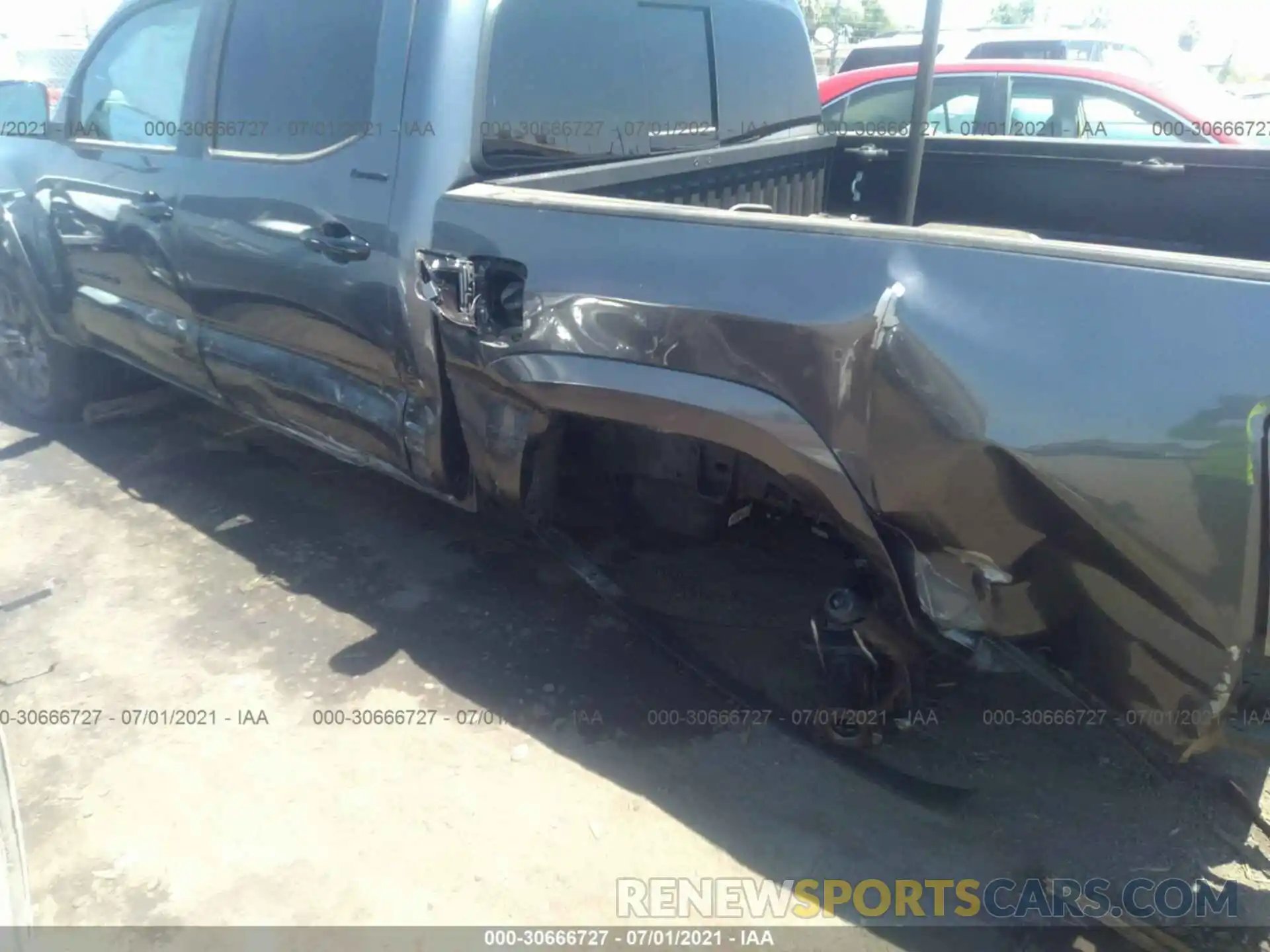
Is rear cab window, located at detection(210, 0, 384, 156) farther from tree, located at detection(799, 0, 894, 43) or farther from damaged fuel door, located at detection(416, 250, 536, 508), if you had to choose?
tree, located at detection(799, 0, 894, 43)

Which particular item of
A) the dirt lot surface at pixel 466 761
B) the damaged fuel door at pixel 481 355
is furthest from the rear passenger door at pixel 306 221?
the dirt lot surface at pixel 466 761

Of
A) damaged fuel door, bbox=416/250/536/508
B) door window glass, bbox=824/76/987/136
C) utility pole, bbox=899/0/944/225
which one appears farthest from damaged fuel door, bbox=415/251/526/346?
door window glass, bbox=824/76/987/136

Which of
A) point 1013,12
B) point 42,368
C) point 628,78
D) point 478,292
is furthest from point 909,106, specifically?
point 1013,12

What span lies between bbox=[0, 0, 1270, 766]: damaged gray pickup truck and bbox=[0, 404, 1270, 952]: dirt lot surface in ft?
1.29

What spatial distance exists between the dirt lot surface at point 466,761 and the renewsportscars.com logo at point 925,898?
0.03m

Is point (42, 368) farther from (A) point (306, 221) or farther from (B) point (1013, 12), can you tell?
(B) point (1013, 12)

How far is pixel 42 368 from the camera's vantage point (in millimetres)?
4730

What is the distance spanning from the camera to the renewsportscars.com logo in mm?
2207

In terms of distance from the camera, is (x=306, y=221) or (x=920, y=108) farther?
(x=920, y=108)

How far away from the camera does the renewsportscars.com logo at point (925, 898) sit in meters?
2.21

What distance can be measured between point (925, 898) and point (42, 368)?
4498 mm

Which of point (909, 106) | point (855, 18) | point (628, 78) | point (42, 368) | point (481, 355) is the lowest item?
point (42, 368)

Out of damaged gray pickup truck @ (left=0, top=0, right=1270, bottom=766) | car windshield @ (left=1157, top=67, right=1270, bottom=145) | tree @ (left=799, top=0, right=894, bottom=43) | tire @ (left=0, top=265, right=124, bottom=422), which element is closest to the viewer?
damaged gray pickup truck @ (left=0, top=0, right=1270, bottom=766)

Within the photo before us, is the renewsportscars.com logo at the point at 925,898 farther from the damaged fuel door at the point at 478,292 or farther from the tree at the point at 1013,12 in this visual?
the tree at the point at 1013,12
